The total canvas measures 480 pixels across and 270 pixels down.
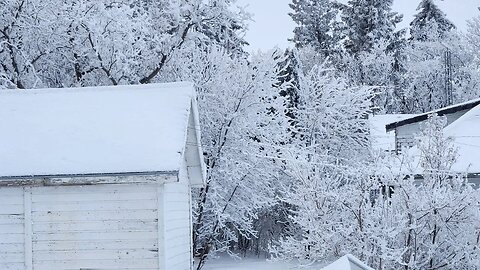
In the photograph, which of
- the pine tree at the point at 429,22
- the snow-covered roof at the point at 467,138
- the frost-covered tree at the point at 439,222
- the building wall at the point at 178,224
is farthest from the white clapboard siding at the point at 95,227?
the pine tree at the point at 429,22

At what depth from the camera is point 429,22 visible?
5116 centimetres

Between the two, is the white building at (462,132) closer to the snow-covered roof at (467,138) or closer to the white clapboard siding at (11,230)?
the snow-covered roof at (467,138)

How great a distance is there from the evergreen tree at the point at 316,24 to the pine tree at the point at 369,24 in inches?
94.6

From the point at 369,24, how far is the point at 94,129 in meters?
43.2

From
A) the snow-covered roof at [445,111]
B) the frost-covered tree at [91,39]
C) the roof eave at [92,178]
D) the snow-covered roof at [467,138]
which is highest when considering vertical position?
the frost-covered tree at [91,39]

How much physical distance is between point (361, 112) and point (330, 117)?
1.25m

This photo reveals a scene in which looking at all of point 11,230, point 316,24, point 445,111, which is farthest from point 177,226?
point 316,24

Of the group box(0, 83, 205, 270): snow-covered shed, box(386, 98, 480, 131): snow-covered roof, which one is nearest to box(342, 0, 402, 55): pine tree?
box(386, 98, 480, 131): snow-covered roof

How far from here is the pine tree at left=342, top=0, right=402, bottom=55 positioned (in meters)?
51.3

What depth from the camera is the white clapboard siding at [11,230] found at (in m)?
10.9

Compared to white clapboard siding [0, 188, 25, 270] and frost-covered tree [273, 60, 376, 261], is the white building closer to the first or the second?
frost-covered tree [273, 60, 376, 261]

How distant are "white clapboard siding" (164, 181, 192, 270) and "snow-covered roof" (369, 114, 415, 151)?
1430 centimetres

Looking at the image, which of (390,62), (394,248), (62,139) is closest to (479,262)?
(394,248)

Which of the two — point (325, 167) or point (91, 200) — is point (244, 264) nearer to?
point (325, 167)
